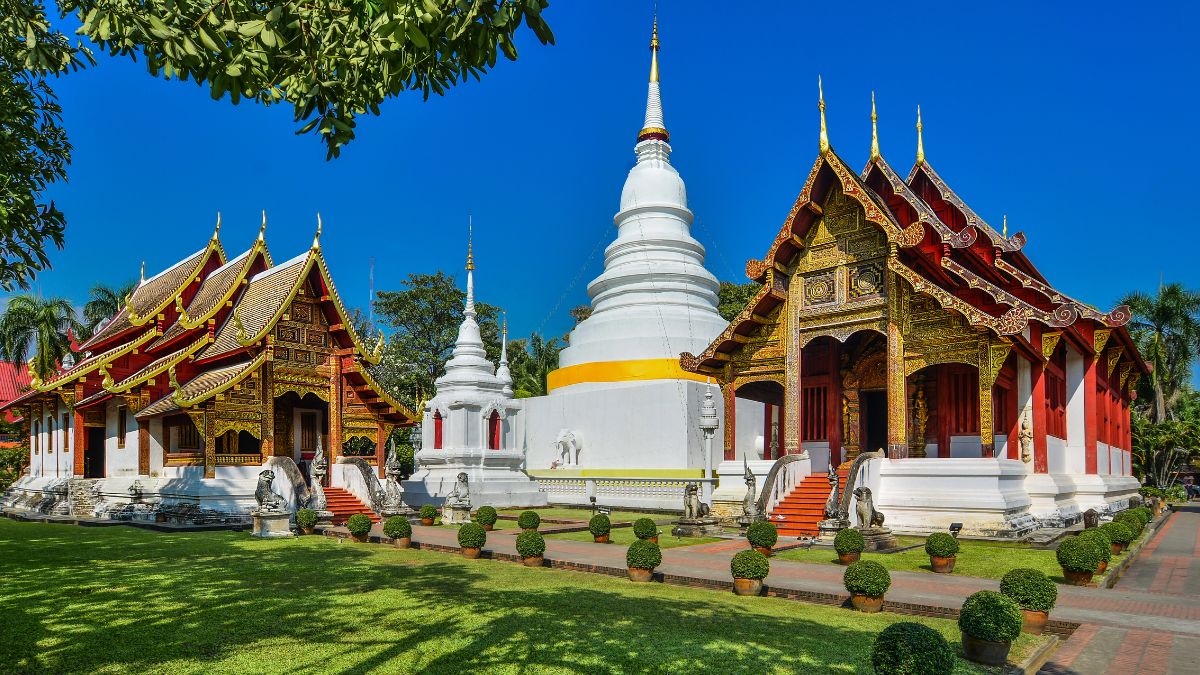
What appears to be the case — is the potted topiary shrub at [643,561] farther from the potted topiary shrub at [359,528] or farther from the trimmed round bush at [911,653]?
the potted topiary shrub at [359,528]

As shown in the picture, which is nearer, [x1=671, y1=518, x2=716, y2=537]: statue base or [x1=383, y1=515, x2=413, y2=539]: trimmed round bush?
[x1=383, y1=515, x2=413, y2=539]: trimmed round bush

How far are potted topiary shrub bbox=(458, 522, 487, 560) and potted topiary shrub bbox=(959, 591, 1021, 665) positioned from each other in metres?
8.55

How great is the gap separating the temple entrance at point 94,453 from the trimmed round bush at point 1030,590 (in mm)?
24634

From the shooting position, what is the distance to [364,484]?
21734 mm

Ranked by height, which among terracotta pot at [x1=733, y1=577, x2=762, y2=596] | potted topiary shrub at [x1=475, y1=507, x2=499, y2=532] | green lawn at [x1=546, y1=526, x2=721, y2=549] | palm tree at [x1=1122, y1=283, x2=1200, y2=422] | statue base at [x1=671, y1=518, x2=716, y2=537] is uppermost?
palm tree at [x1=1122, y1=283, x2=1200, y2=422]

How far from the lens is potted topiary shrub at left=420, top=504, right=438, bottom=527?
2027 centimetres

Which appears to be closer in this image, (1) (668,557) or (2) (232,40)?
(2) (232,40)

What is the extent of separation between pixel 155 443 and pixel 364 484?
17.8ft

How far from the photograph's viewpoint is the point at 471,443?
28109mm

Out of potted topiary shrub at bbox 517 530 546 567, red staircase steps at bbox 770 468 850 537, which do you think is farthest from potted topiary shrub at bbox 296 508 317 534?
red staircase steps at bbox 770 468 850 537

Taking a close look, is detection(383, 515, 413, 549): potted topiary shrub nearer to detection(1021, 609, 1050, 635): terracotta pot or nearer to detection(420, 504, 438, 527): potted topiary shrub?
detection(420, 504, 438, 527): potted topiary shrub

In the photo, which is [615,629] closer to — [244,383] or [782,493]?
[782,493]

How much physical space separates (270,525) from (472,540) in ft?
19.6

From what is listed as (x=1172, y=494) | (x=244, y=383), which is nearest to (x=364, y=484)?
(x=244, y=383)
